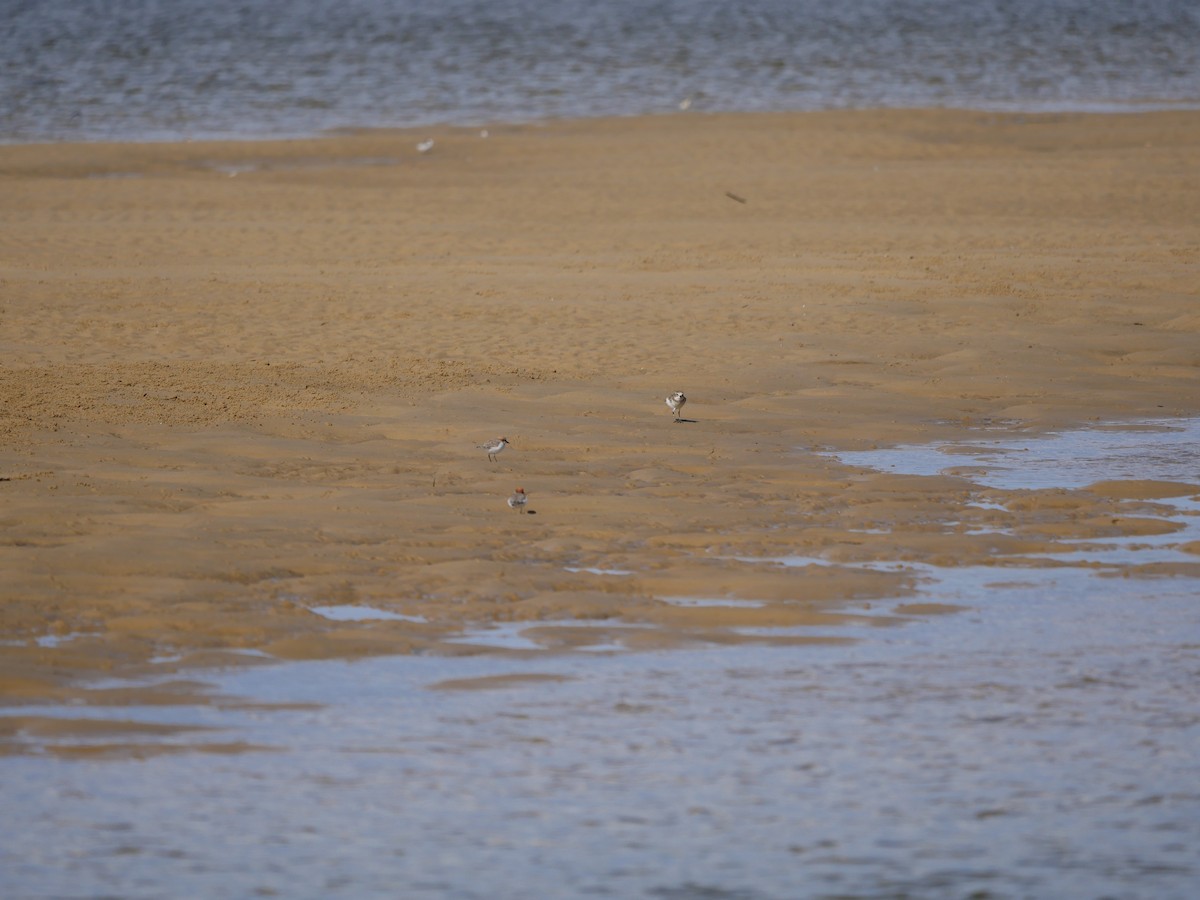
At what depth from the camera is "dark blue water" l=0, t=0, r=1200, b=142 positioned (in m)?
35.2

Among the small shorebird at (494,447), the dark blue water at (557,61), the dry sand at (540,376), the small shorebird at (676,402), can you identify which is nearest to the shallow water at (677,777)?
the dry sand at (540,376)

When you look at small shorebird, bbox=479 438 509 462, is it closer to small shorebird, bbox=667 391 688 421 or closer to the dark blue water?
small shorebird, bbox=667 391 688 421

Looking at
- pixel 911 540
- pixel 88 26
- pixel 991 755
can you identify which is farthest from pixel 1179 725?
pixel 88 26

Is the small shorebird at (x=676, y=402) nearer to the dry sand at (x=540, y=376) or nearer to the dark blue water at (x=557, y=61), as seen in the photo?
the dry sand at (x=540, y=376)

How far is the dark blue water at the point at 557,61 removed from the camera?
115 ft

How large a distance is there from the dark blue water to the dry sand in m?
8.47

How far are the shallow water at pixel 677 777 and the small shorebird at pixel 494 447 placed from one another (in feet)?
9.18

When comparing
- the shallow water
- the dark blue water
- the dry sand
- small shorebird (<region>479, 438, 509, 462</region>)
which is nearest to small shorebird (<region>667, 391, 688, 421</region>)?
the dry sand

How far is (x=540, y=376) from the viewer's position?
13094 mm

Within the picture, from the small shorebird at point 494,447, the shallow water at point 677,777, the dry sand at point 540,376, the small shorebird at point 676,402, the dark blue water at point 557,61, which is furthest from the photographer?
the dark blue water at point 557,61

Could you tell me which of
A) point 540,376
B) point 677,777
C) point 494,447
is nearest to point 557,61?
point 540,376

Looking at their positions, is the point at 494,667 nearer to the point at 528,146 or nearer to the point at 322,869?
the point at 322,869

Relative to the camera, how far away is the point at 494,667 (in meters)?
7.16

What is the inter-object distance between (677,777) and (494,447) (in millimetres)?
4468
